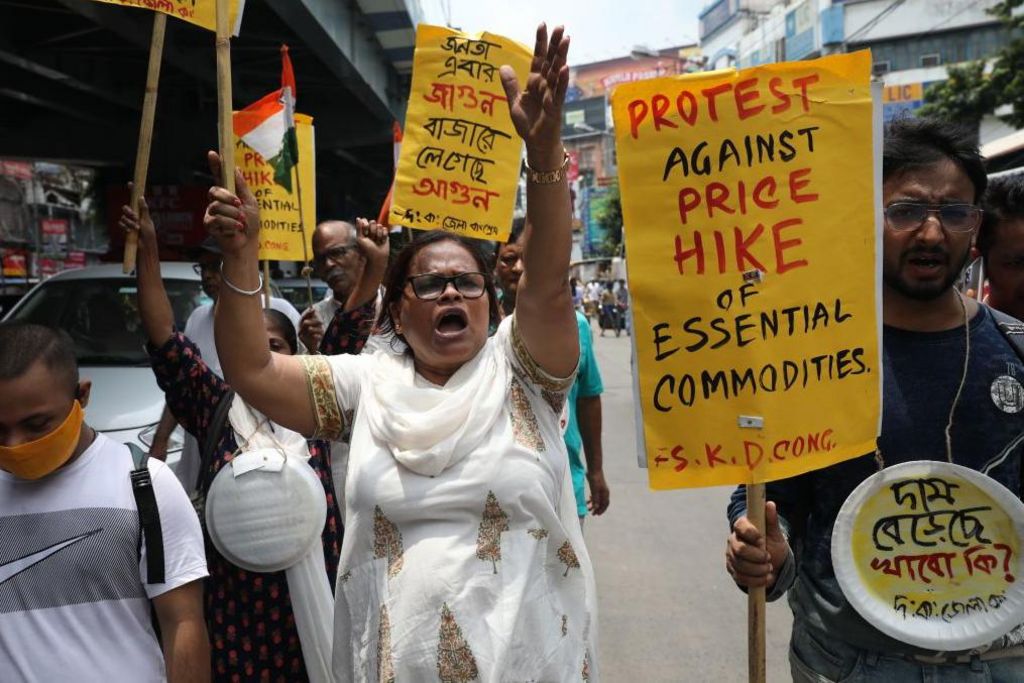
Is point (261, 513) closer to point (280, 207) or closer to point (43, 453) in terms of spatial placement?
point (43, 453)

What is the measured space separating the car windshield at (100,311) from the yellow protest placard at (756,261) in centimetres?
451

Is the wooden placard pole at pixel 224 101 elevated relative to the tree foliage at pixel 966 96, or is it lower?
lower

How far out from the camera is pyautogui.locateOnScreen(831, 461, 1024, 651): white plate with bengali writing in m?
1.86

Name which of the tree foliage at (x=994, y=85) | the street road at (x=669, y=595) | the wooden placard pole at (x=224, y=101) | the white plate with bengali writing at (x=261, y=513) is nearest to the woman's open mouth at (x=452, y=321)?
the wooden placard pole at (x=224, y=101)

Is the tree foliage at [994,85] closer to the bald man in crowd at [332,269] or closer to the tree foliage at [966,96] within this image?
the tree foliage at [966,96]

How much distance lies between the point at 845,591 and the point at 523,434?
0.76 m

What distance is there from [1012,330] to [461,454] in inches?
50.3

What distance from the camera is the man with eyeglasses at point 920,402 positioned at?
6.22ft

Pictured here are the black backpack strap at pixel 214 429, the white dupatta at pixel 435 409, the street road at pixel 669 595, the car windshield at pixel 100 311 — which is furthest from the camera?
the car windshield at pixel 100 311

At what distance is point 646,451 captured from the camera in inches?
75.2

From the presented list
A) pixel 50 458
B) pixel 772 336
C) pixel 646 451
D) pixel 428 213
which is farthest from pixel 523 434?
pixel 428 213

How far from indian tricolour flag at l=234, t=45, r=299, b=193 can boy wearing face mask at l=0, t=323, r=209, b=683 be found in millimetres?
3021

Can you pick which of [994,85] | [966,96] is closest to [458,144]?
[994,85]

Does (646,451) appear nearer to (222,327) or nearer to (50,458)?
(222,327)
